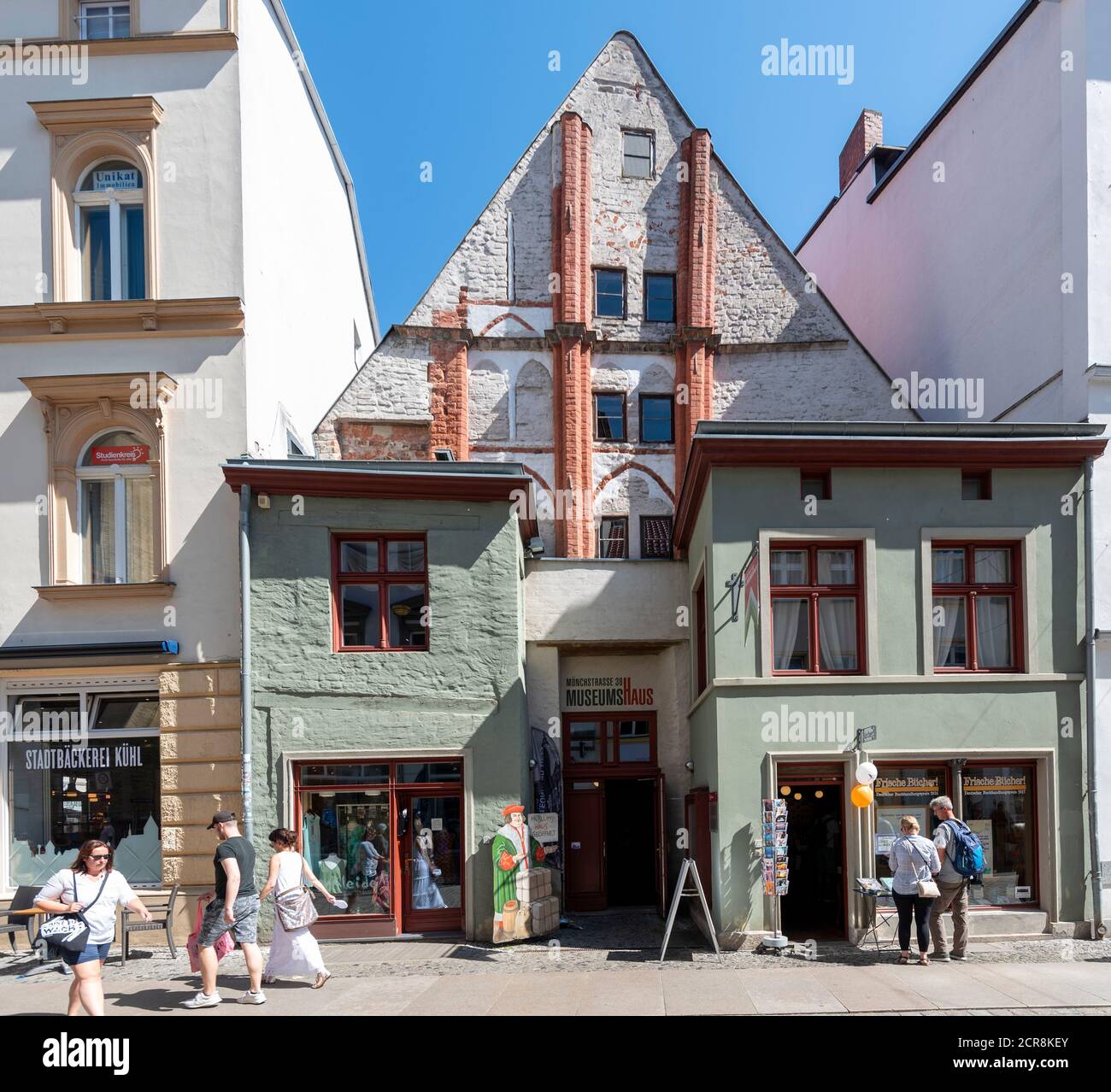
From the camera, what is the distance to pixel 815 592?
13.8 m

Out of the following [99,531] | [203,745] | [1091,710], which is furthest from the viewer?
[99,531]

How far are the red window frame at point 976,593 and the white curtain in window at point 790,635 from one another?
5.71ft

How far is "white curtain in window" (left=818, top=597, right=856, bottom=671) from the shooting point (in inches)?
542

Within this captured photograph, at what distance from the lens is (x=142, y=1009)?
411 inches

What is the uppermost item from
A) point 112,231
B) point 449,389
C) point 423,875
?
point 112,231

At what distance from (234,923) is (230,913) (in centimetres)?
20

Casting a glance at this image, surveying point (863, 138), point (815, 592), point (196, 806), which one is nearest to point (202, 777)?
point (196, 806)

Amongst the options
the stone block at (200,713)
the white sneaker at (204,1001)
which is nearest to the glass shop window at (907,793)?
the white sneaker at (204,1001)

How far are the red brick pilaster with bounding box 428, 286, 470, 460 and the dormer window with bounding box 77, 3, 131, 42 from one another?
763 centimetres

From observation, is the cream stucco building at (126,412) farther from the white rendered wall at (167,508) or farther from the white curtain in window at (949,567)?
the white curtain in window at (949,567)

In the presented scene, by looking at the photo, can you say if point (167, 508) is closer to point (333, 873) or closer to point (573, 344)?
point (333, 873)

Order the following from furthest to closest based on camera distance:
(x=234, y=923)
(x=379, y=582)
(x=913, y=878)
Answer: (x=379, y=582) < (x=913, y=878) < (x=234, y=923)

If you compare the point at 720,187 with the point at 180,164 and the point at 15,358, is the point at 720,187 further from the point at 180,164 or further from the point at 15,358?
the point at 15,358
